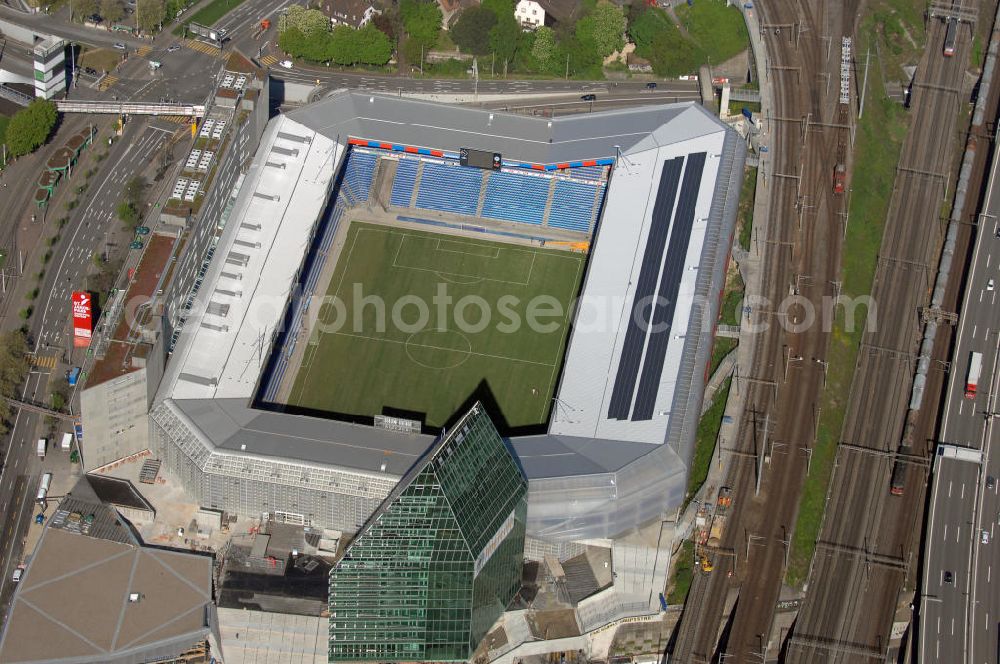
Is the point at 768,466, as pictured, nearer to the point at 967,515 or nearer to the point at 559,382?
the point at 967,515

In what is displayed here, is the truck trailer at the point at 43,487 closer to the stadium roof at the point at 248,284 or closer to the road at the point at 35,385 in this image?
the road at the point at 35,385

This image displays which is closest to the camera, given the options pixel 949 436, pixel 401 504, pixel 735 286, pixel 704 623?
pixel 401 504

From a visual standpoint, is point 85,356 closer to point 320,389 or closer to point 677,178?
point 320,389

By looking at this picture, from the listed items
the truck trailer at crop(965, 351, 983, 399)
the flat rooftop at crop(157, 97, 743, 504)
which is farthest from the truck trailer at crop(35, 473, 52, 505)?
the truck trailer at crop(965, 351, 983, 399)

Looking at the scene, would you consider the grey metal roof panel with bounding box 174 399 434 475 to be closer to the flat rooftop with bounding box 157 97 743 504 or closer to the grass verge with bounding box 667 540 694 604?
the flat rooftop with bounding box 157 97 743 504

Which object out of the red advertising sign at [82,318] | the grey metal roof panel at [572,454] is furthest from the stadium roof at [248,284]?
the grey metal roof panel at [572,454]

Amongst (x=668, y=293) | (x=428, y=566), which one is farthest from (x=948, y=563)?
(x=428, y=566)

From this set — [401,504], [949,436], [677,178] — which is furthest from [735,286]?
[401,504]
